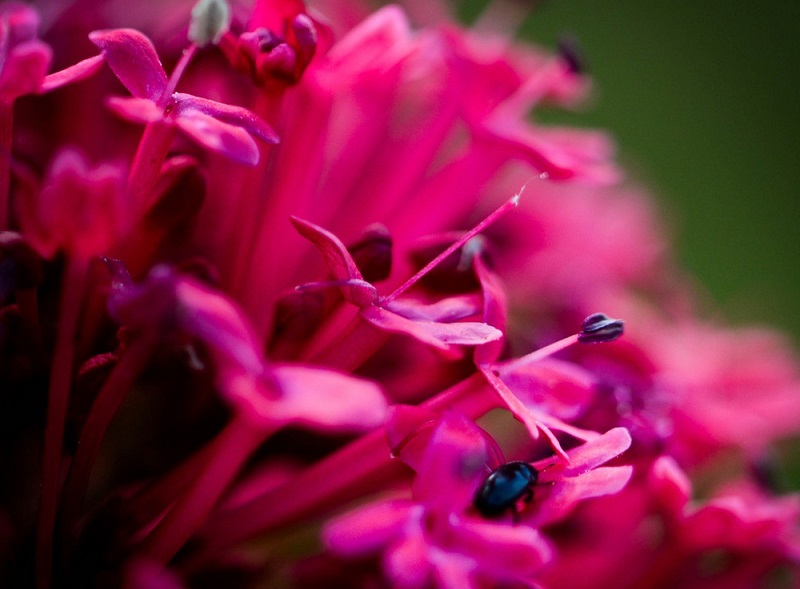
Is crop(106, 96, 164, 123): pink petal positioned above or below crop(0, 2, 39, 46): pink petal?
above

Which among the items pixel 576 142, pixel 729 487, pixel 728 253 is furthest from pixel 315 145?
pixel 728 253

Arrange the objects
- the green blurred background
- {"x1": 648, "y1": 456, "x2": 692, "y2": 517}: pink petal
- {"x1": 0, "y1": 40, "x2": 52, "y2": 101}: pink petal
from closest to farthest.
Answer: {"x1": 0, "y1": 40, "x2": 52, "y2": 101}: pink petal
{"x1": 648, "y1": 456, "x2": 692, "y2": 517}: pink petal
the green blurred background

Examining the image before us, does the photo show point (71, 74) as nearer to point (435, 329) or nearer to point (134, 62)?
point (134, 62)

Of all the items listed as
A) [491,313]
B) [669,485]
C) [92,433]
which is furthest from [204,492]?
[669,485]

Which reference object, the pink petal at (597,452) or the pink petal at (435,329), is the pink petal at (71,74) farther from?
the pink petal at (597,452)

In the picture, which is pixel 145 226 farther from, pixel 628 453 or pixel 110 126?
pixel 628 453

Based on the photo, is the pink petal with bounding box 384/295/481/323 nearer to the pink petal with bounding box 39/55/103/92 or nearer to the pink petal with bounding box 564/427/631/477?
the pink petal with bounding box 564/427/631/477

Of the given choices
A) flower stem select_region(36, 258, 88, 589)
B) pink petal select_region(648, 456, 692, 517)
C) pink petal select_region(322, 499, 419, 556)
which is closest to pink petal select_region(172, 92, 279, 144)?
flower stem select_region(36, 258, 88, 589)

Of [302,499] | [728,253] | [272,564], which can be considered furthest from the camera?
[728,253]
